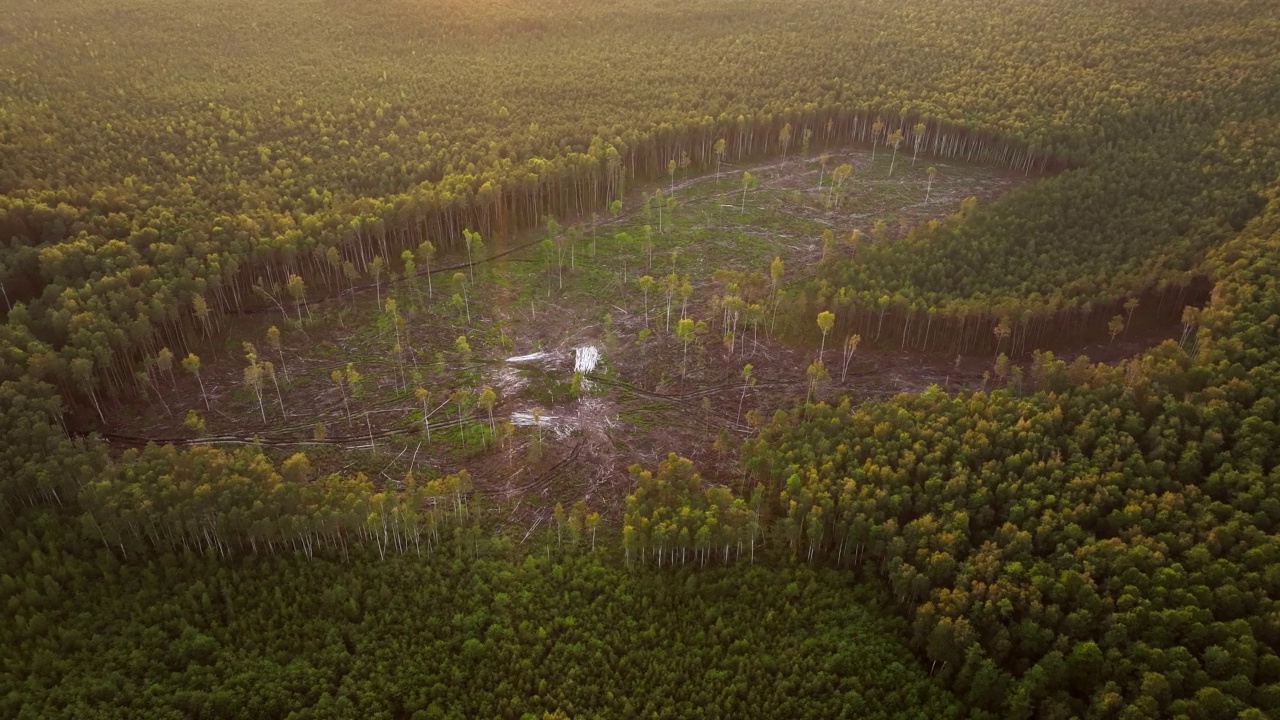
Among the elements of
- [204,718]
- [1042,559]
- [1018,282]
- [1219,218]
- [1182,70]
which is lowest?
[204,718]

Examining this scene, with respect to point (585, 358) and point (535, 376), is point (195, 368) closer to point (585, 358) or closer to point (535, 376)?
point (535, 376)

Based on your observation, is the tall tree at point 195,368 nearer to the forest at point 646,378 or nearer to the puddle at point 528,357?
the forest at point 646,378

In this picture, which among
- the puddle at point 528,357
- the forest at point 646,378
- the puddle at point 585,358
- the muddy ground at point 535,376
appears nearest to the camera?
the forest at point 646,378

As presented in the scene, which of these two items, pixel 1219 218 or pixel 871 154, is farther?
pixel 871 154

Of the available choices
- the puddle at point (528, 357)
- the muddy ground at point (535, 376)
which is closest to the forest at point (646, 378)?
the puddle at point (528, 357)

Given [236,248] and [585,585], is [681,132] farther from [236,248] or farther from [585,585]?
[585,585]

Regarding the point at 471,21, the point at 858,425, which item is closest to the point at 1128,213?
the point at 858,425

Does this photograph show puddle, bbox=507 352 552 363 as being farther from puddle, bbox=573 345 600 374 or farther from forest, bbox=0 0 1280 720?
puddle, bbox=573 345 600 374

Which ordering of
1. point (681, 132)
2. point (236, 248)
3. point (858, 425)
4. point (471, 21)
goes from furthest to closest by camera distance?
point (471, 21) < point (681, 132) < point (236, 248) < point (858, 425)
